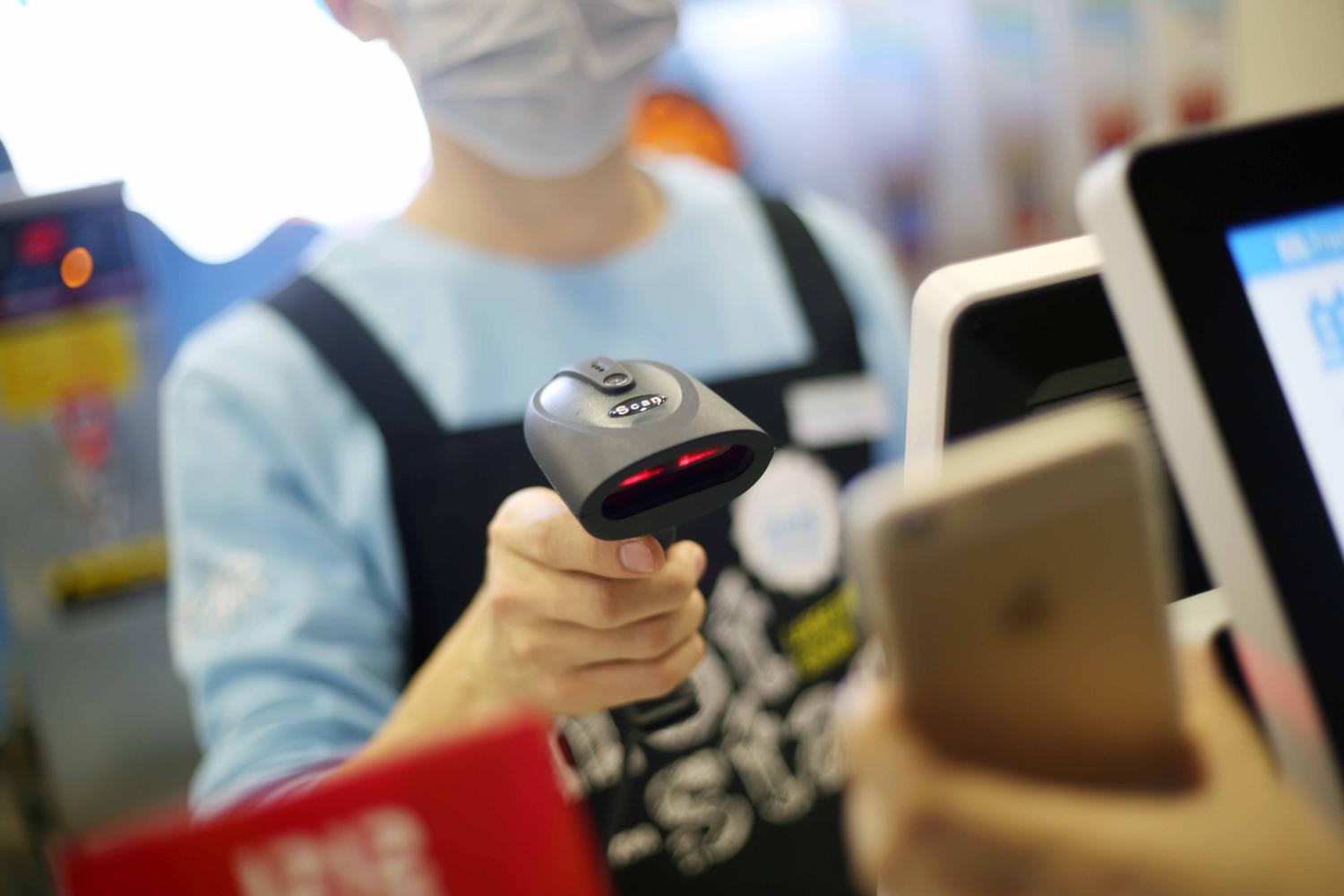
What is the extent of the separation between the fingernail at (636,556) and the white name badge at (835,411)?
40 cm

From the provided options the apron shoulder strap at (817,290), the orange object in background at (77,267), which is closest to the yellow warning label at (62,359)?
the orange object in background at (77,267)

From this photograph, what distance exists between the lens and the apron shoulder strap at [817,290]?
87cm

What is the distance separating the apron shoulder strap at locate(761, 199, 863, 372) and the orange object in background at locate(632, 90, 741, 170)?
172 cm

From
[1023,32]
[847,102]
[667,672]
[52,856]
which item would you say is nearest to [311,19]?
[847,102]

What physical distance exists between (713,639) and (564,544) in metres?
0.30

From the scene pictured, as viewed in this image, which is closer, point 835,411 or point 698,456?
point 698,456

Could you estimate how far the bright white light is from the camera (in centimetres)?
216

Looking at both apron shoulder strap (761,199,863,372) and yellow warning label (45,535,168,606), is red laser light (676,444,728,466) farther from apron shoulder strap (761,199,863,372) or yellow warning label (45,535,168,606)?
yellow warning label (45,535,168,606)

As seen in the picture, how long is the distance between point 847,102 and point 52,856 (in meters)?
2.58

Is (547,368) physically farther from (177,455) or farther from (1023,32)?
(1023,32)

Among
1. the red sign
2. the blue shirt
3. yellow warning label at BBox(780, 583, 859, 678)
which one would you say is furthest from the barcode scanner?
yellow warning label at BBox(780, 583, 859, 678)

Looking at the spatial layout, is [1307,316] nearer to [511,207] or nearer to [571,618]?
[571,618]

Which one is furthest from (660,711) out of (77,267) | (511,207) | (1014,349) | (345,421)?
(77,267)

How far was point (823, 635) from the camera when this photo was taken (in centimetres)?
81
